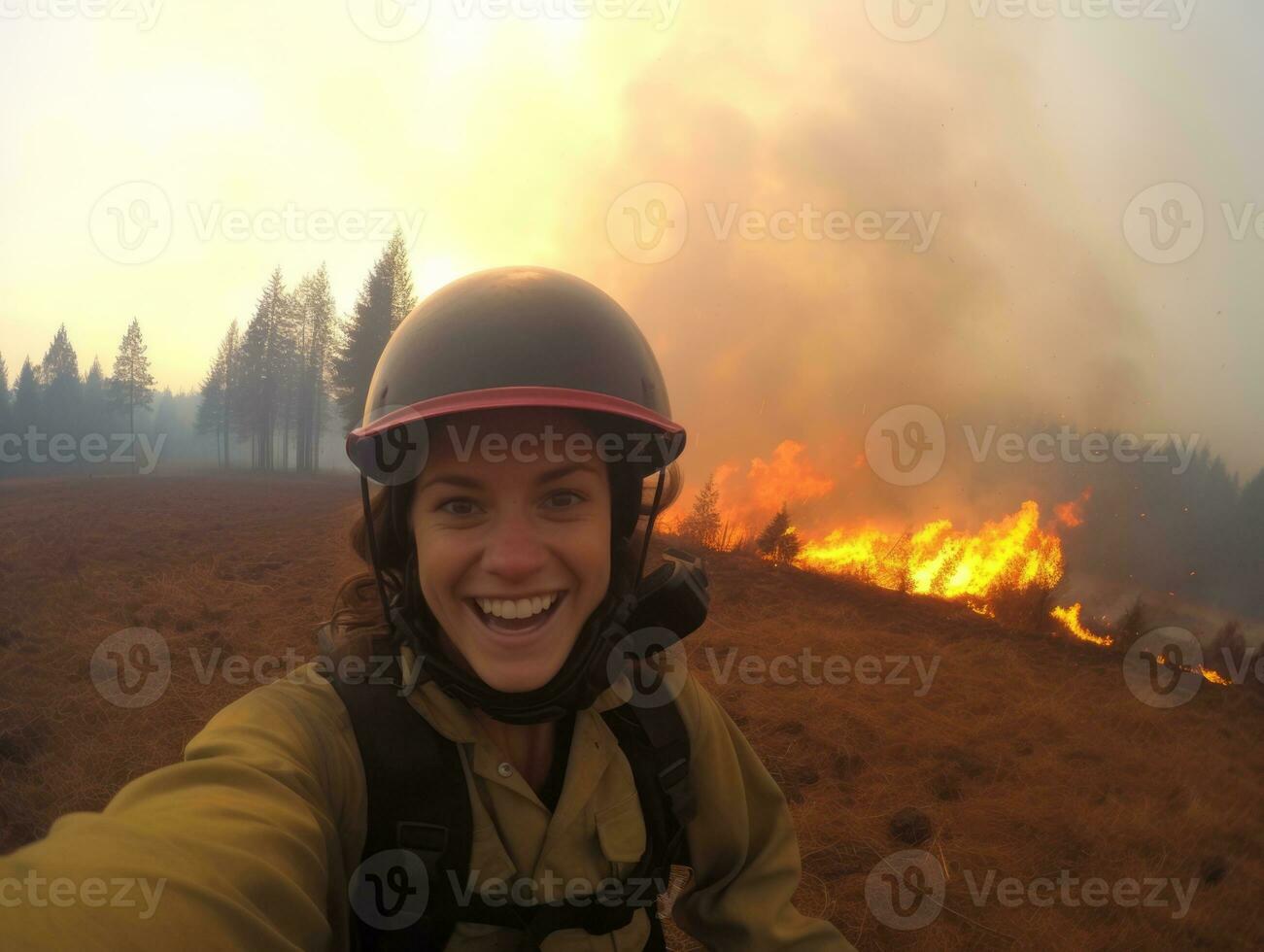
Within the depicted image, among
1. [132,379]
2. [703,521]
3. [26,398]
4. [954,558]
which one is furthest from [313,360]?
[954,558]

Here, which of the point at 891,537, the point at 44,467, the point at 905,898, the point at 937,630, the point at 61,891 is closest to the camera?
the point at 61,891

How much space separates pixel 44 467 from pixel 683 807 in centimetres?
4848

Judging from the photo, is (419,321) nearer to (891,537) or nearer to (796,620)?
(796,620)

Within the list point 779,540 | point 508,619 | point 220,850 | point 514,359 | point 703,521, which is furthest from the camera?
point 703,521

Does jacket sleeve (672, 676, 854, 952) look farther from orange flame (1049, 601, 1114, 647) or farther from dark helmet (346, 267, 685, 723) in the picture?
orange flame (1049, 601, 1114, 647)

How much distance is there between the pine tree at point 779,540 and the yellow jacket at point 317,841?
11.3 meters

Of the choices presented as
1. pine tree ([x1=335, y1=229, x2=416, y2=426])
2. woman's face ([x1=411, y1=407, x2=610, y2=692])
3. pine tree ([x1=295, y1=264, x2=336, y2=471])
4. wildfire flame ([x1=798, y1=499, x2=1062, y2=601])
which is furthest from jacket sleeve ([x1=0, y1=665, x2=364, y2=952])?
pine tree ([x1=295, y1=264, x2=336, y2=471])

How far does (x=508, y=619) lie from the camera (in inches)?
73.7

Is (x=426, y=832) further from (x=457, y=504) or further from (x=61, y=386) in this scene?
(x=61, y=386)

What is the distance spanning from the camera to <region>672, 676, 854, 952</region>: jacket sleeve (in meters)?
1.96

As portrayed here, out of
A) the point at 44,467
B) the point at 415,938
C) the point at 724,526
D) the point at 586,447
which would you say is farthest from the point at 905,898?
the point at 44,467

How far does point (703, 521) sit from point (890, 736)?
11455mm

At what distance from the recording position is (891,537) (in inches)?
543

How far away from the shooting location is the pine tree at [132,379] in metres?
40.3
